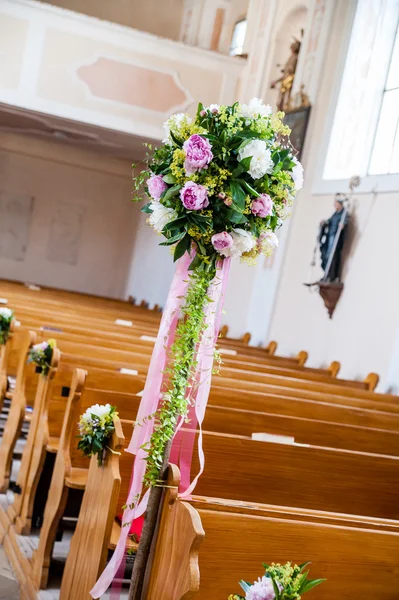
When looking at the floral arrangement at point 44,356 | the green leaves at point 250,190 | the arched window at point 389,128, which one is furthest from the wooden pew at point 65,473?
the arched window at point 389,128

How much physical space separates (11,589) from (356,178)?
491 centimetres

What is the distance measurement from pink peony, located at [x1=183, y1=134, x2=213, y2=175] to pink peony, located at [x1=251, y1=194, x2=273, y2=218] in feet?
0.67

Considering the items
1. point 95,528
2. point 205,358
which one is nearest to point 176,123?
point 205,358

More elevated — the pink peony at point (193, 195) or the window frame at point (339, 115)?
the window frame at point (339, 115)

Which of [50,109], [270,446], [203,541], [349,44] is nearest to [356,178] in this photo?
[349,44]

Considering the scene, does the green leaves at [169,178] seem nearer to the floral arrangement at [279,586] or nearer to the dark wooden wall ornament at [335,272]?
the floral arrangement at [279,586]

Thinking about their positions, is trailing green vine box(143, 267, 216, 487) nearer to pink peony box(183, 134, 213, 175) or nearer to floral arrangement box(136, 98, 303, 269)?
floral arrangement box(136, 98, 303, 269)

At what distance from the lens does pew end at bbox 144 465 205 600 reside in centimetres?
247

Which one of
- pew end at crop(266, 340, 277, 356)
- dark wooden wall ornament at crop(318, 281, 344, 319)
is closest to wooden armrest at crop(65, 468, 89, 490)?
dark wooden wall ornament at crop(318, 281, 344, 319)

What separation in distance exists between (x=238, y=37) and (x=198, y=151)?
1055 cm

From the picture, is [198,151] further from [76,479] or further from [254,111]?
[76,479]

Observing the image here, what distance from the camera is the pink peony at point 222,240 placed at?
2.79 m

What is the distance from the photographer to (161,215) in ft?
9.32

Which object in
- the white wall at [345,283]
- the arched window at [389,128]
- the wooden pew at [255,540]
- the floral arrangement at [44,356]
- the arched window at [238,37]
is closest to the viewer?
the wooden pew at [255,540]
